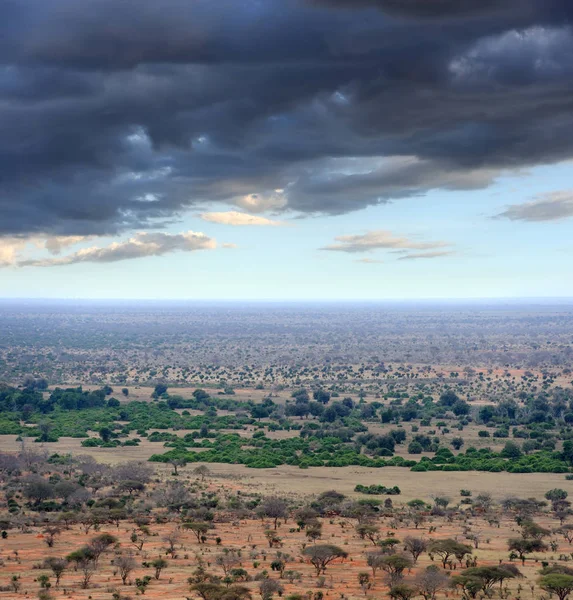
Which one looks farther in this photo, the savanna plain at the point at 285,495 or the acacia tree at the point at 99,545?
the acacia tree at the point at 99,545

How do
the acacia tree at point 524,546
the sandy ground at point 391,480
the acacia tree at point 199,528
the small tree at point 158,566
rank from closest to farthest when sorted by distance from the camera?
the small tree at point 158,566 < the acacia tree at point 524,546 < the acacia tree at point 199,528 < the sandy ground at point 391,480

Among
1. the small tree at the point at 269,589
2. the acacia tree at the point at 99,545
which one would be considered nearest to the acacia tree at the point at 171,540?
the acacia tree at the point at 99,545

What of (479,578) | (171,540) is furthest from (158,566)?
(479,578)

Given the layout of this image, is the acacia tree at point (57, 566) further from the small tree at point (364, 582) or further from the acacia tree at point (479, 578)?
the acacia tree at point (479, 578)

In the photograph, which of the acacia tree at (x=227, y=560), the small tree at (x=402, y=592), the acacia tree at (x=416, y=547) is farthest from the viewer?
the acacia tree at (x=416, y=547)

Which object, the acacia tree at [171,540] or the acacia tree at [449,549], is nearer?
the acacia tree at [449,549]

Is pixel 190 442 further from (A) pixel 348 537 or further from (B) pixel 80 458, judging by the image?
(A) pixel 348 537

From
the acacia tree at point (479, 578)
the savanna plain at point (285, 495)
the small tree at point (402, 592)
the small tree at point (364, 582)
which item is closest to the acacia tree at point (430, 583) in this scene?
the savanna plain at point (285, 495)

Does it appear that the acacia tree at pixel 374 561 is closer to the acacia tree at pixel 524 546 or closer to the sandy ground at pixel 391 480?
the acacia tree at pixel 524 546

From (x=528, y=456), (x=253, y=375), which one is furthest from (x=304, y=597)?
(x=253, y=375)

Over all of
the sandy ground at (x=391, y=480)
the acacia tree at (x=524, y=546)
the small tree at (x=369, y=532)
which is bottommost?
the sandy ground at (x=391, y=480)

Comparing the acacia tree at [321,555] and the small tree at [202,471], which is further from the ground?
the acacia tree at [321,555]
